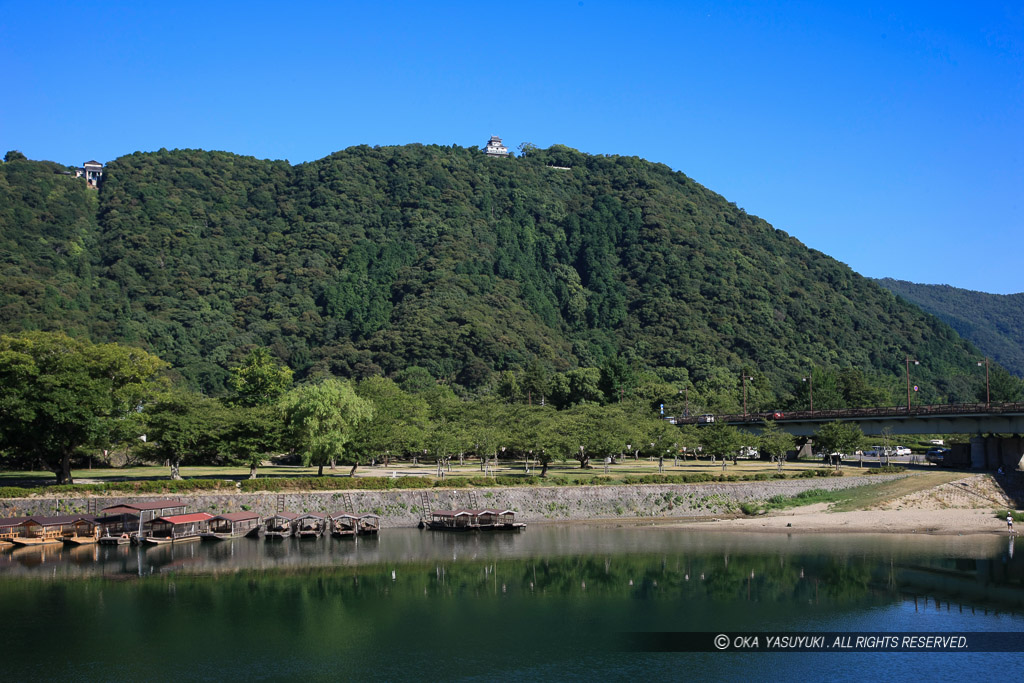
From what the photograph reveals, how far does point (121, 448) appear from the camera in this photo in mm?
80375

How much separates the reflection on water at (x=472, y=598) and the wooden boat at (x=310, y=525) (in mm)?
1992

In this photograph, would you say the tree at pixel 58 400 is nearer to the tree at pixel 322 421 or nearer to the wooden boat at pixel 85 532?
the wooden boat at pixel 85 532

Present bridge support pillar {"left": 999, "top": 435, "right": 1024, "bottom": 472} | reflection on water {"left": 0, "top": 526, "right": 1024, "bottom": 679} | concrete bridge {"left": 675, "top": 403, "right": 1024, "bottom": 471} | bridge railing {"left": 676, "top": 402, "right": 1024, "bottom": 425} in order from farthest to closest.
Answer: bridge railing {"left": 676, "top": 402, "right": 1024, "bottom": 425} < concrete bridge {"left": 675, "top": 403, "right": 1024, "bottom": 471} < bridge support pillar {"left": 999, "top": 435, "right": 1024, "bottom": 472} < reflection on water {"left": 0, "top": 526, "right": 1024, "bottom": 679}

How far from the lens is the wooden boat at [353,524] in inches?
2507

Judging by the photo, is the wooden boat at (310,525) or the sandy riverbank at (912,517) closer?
the wooden boat at (310,525)

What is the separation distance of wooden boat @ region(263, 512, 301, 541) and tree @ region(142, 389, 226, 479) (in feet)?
37.5

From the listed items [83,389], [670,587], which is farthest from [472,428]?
[670,587]

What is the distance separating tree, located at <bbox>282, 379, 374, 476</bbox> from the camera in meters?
72.4

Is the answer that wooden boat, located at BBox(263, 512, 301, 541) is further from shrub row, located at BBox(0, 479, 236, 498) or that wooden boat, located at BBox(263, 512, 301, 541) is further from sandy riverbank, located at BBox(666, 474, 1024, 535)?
sandy riverbank, located at BBox(666, 474, 1024, 535)

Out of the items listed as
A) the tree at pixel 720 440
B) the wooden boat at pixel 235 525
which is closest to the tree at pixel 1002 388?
the tree at pixel 720 440

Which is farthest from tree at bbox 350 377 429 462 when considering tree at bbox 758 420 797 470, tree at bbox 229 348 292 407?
tree at bbox 758 420 797 470

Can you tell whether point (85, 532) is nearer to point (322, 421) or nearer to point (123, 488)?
point (123, 488)

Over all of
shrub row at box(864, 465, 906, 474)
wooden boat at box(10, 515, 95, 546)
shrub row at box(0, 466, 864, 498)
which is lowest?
wooden boat at box(10, 515, 95, 546)

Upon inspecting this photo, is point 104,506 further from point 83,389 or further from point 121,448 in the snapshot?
point 121,448
